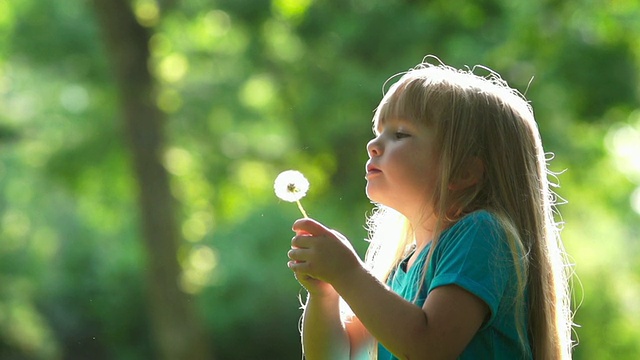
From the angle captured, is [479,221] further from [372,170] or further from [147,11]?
[147,11]

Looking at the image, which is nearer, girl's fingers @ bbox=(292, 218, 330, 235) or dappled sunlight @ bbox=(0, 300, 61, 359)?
girl's fingers @ bbox=(292, 218, 330, 235)

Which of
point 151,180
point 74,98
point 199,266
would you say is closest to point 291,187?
point 151,180

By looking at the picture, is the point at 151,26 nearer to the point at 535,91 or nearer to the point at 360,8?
the point at 360,8

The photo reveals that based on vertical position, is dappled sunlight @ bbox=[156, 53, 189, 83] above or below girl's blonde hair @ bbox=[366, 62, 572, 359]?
above

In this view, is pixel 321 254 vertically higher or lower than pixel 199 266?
lower

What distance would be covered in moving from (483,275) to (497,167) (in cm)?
13

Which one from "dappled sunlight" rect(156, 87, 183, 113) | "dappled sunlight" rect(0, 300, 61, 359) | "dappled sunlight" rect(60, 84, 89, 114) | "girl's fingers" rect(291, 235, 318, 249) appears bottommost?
"girl's fingers" rect(291, 235, 318, 249)

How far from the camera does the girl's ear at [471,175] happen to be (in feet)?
2.89

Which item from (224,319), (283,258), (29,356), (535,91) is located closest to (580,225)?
(535,91)

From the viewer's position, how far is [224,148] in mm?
4746

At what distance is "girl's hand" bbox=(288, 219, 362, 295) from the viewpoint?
0.80m

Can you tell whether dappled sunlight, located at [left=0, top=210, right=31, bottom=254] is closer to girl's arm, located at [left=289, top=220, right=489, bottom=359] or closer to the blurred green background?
the blurred green background

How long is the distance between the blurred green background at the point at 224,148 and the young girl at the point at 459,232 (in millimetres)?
2482

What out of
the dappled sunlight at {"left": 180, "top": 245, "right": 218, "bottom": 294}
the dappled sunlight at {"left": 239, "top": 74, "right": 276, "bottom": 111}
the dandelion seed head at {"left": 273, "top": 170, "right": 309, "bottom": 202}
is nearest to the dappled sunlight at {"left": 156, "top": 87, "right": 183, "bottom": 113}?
the dappled sunlight at {"left": 239, "top": 74, "right": 276, "bottom": 111}
